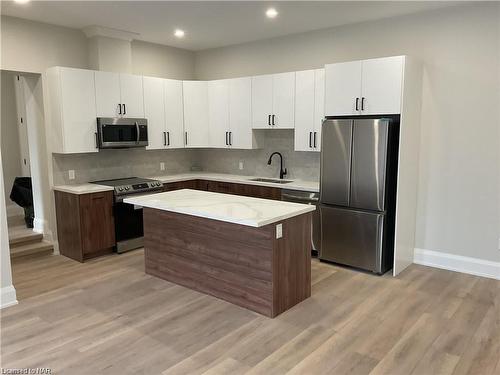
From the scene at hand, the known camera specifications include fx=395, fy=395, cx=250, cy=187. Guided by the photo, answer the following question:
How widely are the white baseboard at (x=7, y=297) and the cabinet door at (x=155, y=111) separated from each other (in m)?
2.66

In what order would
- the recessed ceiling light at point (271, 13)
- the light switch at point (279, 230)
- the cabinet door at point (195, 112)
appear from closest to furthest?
the light switch at point (279, 230) → the recessed ceiling light at point (271, 13) → the cabinet door at point (195, 112)

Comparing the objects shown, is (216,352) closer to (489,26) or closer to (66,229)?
(66,229)

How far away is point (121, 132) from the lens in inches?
208

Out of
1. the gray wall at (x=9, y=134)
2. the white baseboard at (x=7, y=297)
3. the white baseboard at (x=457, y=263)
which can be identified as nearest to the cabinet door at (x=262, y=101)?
the white baseboard at (x=457, y=263)

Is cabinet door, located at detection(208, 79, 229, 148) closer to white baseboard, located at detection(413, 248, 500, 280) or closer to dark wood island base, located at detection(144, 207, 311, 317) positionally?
dark wood island base, located at detection(144, 207, 311, 317)

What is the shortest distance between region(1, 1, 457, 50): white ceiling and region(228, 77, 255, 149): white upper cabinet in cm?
70

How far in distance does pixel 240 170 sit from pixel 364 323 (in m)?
3.61

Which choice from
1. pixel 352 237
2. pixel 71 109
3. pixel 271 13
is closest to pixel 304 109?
pixel 271 13

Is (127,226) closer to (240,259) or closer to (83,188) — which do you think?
(83,188)

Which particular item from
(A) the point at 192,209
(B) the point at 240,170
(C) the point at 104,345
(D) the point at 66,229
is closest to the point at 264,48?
(B) the point at 240,170

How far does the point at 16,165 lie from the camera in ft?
23.3

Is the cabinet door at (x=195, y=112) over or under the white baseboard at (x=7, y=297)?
over

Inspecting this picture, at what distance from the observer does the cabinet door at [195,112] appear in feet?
20.1

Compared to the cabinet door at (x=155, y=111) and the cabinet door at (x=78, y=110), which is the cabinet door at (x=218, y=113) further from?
the cabinet door at (x=78, y=110)
